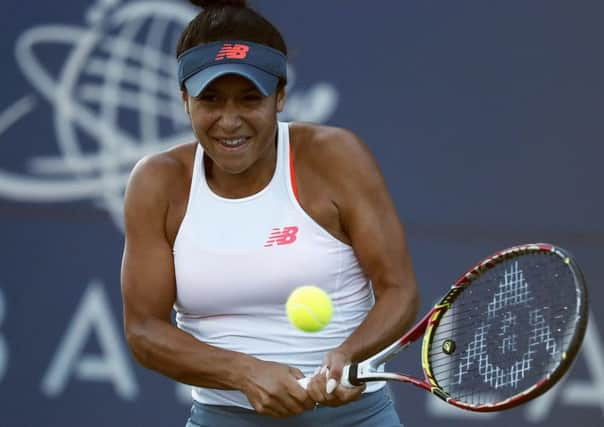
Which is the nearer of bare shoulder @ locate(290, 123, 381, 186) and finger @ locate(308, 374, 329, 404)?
finger @ locate(308, 374, 329, 404)

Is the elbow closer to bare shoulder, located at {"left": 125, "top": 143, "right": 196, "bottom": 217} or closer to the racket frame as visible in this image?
bare shoulder, located at {"left": 125, "top": 143, "right": 196, "bottom": 217}

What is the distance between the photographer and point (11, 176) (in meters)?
5.27

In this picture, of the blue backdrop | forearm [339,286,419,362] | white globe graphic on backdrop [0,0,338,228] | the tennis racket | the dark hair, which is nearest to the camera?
the tennis racket

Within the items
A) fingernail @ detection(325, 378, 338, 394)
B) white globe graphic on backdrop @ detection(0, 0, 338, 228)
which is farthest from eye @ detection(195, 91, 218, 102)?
white globe graphic on backdrop @ detection(0, 0, 338, 228)

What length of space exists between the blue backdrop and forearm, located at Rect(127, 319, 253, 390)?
1.97 meters

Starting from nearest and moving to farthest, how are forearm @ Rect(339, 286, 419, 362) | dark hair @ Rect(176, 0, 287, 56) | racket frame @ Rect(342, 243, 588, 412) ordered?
racket frame @ Rect(342, 243, 588, 412) < forearm @ Rect(339, 286, 419, 362) < dark hair @ Rect(176, 0, 287, 56)

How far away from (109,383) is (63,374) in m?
0.19

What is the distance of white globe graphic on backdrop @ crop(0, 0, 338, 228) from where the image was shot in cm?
521

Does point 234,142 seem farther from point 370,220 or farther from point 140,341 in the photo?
point 140,341

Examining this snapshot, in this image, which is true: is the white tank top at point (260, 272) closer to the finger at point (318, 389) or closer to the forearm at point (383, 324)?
the forearm at point (383, 324)

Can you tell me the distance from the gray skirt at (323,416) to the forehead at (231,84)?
767 millimetres

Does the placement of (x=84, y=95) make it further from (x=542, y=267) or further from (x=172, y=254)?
(x=542, y=267)

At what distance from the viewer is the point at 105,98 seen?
207 inches

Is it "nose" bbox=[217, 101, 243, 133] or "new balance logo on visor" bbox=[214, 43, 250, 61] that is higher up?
"new balance logo on visor" bbox=[214, 43, 250, 61]
